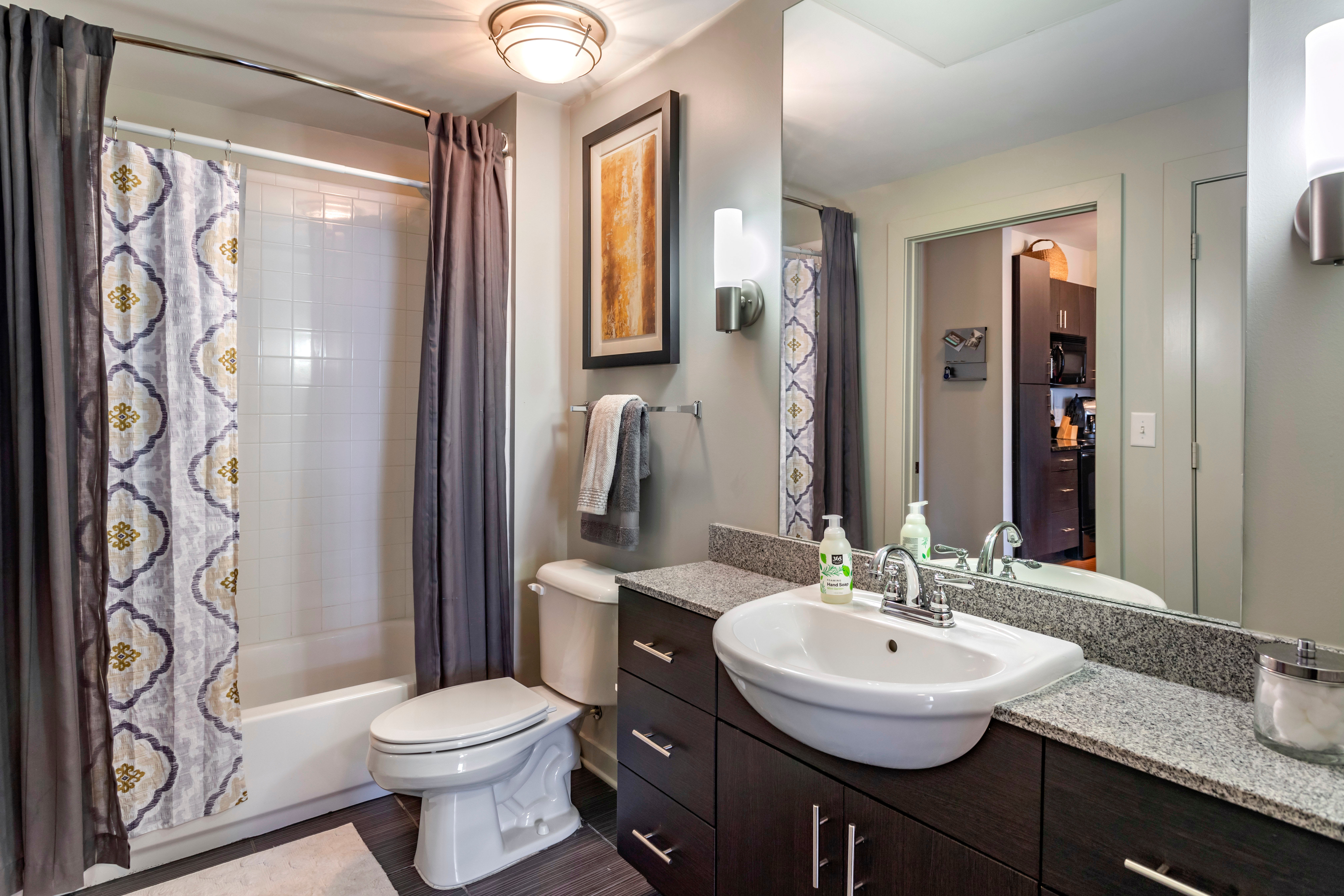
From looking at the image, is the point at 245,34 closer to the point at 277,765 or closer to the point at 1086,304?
the point at 277,765

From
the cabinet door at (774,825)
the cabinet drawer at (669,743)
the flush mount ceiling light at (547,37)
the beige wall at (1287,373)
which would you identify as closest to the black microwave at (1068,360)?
the beige wall at (1287,373)

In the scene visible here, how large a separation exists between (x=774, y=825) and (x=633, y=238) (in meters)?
1.70

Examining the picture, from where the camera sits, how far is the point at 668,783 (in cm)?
156

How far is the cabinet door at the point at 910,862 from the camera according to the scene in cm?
94

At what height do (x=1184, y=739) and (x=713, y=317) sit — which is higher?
(x=713, y=317)

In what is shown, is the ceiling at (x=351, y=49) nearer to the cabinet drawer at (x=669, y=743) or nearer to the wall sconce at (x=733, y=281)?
the wall sconce at (x=733, y=281)

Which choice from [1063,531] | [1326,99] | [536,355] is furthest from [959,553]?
[536,355]

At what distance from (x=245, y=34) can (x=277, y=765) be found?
217cm

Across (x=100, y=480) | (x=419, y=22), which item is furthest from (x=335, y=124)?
(x=100, y=480)

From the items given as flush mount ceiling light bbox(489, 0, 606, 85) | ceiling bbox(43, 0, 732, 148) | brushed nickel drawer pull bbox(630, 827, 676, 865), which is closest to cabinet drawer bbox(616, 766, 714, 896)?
brushed nickel drawer pull bbox(630, 827, 676, 865)

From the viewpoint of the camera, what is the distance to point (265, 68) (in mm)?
1992

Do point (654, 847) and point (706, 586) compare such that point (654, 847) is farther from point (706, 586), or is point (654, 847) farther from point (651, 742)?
point (706, 586)

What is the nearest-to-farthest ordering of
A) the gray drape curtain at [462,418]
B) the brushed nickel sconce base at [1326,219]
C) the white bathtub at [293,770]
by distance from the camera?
the brushed nickel sconce base at [1326,219], the white bathtub at [293,770], the gray drape curtain at [462,418]

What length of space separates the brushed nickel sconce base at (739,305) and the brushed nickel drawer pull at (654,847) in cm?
126
